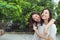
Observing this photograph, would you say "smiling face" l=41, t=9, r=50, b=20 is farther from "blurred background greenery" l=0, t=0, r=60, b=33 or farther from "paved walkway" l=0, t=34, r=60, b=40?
"paved walkway" l=0, t=34, r=60, b=40

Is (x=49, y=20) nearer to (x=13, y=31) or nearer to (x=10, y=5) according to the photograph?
(x=10, y=5)

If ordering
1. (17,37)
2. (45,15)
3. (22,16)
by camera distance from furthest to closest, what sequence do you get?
1. (22,16)
2. (17,37)
3. (45,15)

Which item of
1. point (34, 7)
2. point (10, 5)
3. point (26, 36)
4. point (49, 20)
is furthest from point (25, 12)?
point (49, 20)

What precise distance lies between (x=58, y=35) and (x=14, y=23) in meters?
1.99

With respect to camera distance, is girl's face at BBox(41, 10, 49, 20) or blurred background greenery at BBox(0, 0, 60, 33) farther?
blurred background greenery at BBox(0, 0, 60, 33)

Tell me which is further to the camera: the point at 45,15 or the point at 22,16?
the point at 22,16

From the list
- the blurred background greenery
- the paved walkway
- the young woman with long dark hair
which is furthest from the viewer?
the blurred background greenery

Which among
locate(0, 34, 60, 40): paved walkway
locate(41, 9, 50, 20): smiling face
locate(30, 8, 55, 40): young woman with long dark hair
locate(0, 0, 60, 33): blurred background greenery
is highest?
locate(41, 9, 50, 20): smiling face

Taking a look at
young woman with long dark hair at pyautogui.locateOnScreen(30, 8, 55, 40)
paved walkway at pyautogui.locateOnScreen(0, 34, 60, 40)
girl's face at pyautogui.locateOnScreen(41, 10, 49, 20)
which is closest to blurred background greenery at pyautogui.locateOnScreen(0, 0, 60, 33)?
paved walkway at pyautogui.locateOnScreen(0, 34, 60, 40)

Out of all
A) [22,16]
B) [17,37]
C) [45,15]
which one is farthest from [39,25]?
[22,16]

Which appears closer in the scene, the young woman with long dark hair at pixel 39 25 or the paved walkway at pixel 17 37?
the young woman with long dark hair at pixel 39 25

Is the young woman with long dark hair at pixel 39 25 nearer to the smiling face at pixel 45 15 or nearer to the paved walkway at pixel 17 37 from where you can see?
the smiling face at pixel 45 15

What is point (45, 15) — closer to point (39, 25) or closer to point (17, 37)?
point (39, 25)

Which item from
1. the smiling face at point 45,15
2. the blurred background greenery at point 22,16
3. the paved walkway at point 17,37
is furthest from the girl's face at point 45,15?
the paved walkway at point 17,37
